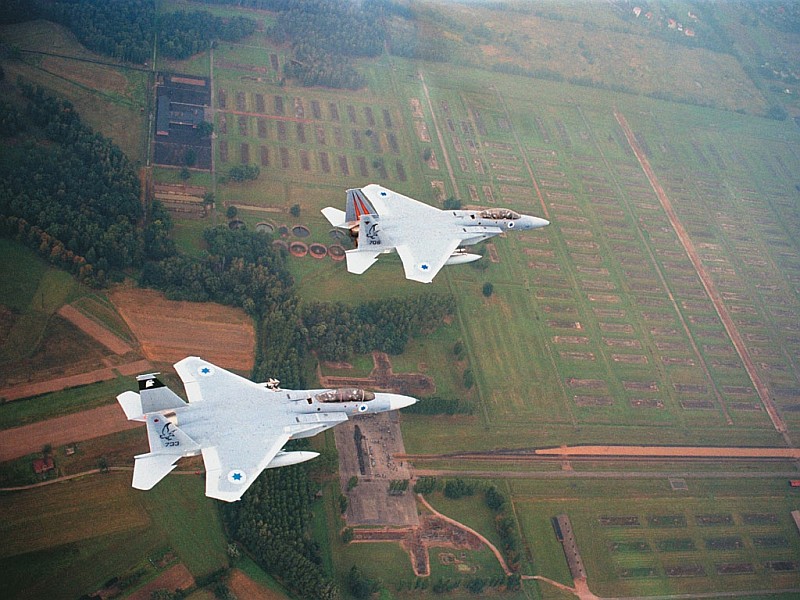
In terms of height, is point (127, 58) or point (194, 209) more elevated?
point (127, 58)

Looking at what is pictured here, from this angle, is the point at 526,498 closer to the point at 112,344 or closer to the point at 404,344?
the point at 404,344

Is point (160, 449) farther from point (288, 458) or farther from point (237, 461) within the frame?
point (288, 458)

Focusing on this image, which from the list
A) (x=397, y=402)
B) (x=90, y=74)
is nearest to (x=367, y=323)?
(x=397, y=402)

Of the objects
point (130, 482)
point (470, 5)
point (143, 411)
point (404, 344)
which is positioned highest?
point (470, 5)

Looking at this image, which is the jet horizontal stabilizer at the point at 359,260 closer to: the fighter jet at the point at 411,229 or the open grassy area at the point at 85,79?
the fighter jet at the point at 411,229

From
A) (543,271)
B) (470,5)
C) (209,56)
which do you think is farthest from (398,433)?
(470,5)

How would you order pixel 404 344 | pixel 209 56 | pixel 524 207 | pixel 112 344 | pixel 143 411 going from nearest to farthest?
1. pixel 143 411
2. pixel 112 344
3. pixel 404 344
4. pixel 524 207
5. pixel 209 56
